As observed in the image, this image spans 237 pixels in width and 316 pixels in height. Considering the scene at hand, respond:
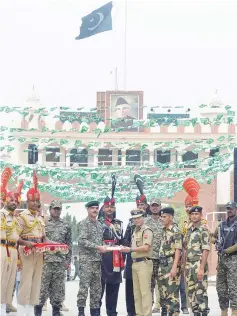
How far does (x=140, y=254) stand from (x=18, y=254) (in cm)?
161

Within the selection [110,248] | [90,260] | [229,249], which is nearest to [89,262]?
[90,260]

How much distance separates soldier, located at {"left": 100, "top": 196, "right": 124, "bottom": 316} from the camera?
16.2 meters

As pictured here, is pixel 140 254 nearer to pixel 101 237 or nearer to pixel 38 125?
pixel 101 237

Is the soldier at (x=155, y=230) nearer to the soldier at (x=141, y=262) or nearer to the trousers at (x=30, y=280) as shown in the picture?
the soldier at (x=141, y=262)

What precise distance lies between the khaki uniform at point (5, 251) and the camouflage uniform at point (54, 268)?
2.74 ft

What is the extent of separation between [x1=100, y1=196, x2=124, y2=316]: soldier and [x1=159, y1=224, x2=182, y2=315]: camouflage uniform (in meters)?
0.79

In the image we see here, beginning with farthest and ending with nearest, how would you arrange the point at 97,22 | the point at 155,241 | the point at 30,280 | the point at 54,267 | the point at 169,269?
the point at 97,22 < the point at 155,241 < the point at 54,267 < the point at 169,269 < the point at 30,280

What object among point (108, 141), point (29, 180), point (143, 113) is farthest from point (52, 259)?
point (143, 113)

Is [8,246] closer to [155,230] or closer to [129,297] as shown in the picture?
[129,297]

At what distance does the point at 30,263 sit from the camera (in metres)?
15.3

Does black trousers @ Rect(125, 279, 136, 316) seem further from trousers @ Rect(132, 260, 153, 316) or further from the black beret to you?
the black beret

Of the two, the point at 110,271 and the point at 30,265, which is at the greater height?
the point at 30,265

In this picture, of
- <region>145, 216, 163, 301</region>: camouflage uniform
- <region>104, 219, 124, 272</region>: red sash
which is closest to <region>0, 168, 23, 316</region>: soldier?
<region>104, 219, 124, 272</region>: red sash

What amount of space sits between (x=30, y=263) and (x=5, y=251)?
477mm
